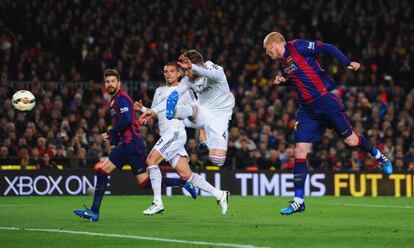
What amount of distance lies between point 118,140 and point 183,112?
1.17 meters

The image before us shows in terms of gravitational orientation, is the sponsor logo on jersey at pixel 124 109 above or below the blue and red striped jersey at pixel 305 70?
below

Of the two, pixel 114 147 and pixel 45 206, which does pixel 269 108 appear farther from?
pixel 114 147

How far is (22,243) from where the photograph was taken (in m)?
10.5

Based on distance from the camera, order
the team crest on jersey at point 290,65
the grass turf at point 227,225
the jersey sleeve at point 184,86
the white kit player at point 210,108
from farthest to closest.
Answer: the white kit player at point 210,108, the jersey sleeve at point 184,86, the team crest on jersey at point 290,65, the grass turf at point 227,225

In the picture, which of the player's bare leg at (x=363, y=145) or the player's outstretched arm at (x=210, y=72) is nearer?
the player's outstretched arm at (x=210, y=72)

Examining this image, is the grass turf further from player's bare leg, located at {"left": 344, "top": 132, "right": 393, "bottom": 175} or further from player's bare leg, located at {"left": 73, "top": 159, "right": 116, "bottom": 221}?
player's bare leg, located at {"left": 344, "top": 132, "right": 393, "bottom": 175}

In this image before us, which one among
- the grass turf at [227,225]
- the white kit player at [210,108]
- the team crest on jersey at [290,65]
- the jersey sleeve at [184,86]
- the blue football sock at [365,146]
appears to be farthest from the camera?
the white kit player at [210,108]

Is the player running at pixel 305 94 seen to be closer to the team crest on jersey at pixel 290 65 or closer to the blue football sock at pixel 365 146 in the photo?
the team crest on jersey at pixel 290 65

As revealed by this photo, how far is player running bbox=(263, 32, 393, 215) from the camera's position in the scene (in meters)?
13.8

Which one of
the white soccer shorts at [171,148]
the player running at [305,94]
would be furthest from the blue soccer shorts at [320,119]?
the white soccer shorts at [171,148]

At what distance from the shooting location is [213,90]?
15023 millimetres

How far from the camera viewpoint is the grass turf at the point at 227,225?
34.8 feet

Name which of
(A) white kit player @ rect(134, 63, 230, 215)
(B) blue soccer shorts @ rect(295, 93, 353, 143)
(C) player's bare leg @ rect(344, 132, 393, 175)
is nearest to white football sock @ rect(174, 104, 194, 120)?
(A) white kit player @ rect(134, 63, 230, 215)

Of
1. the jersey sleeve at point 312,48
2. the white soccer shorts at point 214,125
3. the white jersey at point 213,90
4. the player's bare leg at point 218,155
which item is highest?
the jersey sleeve at point 312,48
